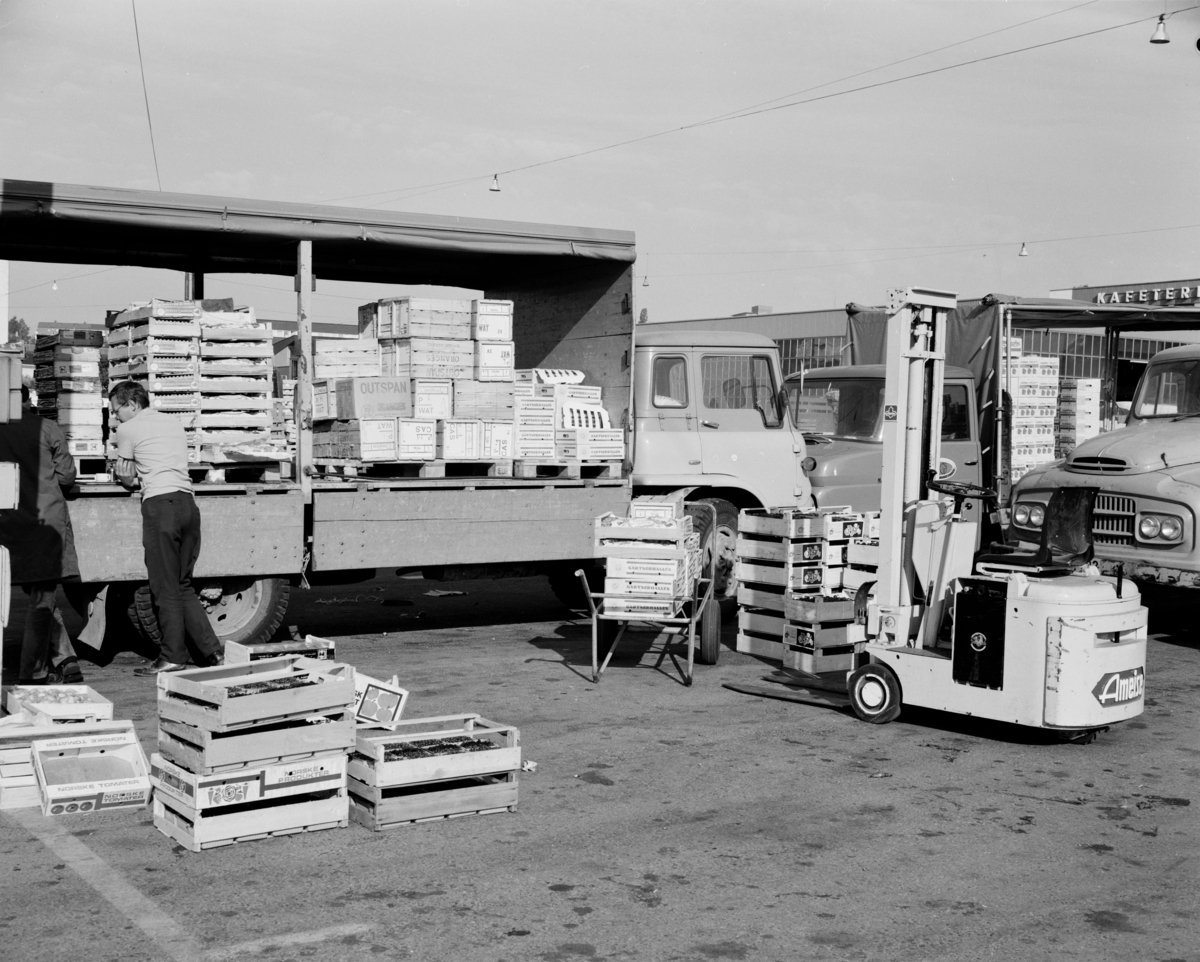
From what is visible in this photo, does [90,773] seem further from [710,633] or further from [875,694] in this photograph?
[710,633]

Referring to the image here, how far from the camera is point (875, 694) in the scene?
8.34m

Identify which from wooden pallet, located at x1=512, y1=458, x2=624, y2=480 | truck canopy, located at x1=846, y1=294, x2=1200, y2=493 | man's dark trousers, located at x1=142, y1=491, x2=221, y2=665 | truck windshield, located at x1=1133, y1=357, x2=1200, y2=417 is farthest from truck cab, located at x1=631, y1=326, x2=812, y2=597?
man's dark trousers, located at x1=142, y1=491, x2=221, y2=665

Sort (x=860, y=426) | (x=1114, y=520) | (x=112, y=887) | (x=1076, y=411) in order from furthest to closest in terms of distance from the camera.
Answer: (x=1076, y=411)
(x=860, y=426)
(x=1114, y=520)
(x=112, y=887)

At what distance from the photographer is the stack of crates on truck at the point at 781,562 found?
34.0 ft

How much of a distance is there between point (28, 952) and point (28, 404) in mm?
5780

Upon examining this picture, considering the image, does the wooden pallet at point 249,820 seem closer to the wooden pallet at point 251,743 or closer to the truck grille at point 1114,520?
the wooden pallet at point 251,743

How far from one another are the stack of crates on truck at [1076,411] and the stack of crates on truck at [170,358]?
10933mm

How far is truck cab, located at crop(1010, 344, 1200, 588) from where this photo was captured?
10938mm

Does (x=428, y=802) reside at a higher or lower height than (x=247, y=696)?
lower

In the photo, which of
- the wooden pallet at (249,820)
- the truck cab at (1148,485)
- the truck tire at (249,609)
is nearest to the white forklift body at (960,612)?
the truck cab at (1148,485)

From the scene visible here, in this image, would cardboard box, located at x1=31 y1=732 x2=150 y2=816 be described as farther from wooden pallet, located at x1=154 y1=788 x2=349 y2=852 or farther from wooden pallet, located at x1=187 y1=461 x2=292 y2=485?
wooden pallet, located at x1=187 y1=461 x2=292 y2=485

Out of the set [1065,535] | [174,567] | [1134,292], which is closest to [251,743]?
Answer: [174,567]

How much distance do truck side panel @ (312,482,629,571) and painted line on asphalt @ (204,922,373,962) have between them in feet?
17.5

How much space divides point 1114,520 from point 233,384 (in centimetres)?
752
